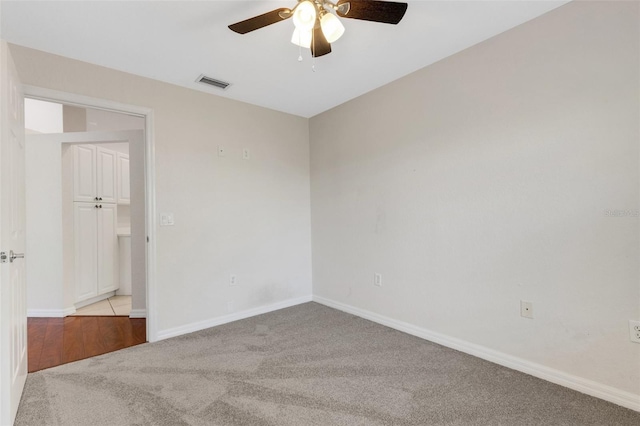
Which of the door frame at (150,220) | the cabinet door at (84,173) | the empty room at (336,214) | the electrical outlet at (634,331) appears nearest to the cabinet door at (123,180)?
the cabinet door at (84,173)

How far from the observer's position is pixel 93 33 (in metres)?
2.04

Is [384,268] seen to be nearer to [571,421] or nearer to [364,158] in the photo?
[364,158]

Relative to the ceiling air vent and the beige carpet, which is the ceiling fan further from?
the beige carpet

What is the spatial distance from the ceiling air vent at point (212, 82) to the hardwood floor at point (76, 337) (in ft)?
7.93

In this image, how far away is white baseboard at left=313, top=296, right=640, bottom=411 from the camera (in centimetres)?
169

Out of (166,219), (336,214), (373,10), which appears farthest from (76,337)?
(373,10)

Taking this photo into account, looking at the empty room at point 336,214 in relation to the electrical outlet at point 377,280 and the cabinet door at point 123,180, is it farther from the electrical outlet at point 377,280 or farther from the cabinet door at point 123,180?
the cabinet door at point 123,180

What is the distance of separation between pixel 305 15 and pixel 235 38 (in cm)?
83

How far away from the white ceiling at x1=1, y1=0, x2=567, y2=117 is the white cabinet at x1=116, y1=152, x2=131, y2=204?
7.48ft

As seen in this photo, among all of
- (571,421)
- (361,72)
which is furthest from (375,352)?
(361,72)

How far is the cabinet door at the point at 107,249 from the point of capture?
4000 mm

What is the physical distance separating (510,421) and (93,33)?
11.3 ft

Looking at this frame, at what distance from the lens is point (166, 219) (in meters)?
2.76

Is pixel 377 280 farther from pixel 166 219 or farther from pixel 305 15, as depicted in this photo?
pixel 305 15
